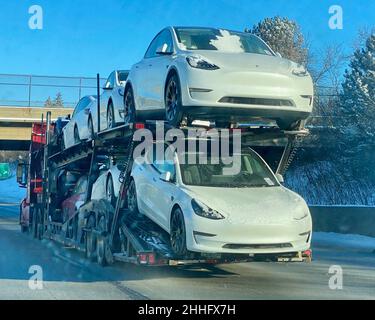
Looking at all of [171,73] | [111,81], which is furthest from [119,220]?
[111,81]

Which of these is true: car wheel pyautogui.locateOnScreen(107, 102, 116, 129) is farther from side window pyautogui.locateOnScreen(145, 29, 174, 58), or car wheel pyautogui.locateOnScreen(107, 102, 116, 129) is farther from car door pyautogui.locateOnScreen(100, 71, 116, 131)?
side window pyautogui.locateOnScreen(145, 29, 174, 58)

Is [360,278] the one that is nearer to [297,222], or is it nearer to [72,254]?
[297,222]

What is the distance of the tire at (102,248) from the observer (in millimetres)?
11133

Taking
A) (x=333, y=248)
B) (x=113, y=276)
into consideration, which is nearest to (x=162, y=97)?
(x=113, y=276)

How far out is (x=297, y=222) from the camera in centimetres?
902

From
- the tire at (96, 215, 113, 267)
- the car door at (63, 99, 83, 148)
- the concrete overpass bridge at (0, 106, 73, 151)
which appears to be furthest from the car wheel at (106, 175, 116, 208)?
the concrete overpass bridge at (0, 106, 73, 151)

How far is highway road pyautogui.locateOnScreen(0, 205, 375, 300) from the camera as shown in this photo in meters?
8.63

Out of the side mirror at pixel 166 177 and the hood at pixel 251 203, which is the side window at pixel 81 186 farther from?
the hood at pixel 251 203

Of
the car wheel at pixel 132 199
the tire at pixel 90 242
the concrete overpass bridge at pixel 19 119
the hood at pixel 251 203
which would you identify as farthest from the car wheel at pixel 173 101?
the concrete overpass bridge at pixel 19 119

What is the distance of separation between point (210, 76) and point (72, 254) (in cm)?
658

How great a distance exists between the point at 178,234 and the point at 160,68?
2.71 meters

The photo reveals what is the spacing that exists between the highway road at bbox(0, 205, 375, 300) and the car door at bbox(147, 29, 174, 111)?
2.73 metres

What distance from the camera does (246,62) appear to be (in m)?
9.41
